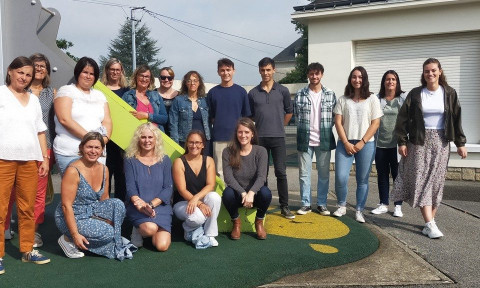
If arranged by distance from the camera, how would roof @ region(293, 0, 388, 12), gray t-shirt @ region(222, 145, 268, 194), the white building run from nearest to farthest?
gray t-shirt @ region(222, 145, 268, 194) < the white building < roof @ region(293, 0, 388, 12)

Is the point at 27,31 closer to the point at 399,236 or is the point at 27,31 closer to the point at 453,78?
the point at 399,236

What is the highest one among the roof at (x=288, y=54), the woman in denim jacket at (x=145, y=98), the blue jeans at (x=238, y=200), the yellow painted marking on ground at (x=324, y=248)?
the roof at (x=288, y=54)

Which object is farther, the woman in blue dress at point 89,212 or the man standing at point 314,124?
the man standing at point 314,124

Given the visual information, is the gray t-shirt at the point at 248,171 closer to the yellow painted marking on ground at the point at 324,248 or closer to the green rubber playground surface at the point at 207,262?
the green rubber playground surface at the point at 207,262

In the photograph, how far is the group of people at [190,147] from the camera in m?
3.99

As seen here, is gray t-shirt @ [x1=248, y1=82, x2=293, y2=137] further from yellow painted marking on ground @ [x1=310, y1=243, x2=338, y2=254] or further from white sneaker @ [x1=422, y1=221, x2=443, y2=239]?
white sneaker @ [x1=422, y1=221, x2=443, y2=239]

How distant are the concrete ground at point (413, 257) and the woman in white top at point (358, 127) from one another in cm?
61

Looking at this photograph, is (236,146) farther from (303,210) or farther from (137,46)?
(137,46)

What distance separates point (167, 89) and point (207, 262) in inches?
94.9

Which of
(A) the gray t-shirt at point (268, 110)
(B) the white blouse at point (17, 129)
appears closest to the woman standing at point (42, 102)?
(B) the white blouse at point (17, 129)

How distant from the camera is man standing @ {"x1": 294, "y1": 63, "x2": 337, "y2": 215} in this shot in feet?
18.5

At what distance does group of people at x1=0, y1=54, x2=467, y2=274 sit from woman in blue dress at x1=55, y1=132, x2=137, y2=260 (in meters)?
0.01

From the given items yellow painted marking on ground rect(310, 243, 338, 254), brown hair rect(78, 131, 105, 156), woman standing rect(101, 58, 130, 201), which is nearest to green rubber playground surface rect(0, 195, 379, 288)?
yellow painted marking on ground rect(310, 243, 338, 254)

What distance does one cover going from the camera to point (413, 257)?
4.29 metres
